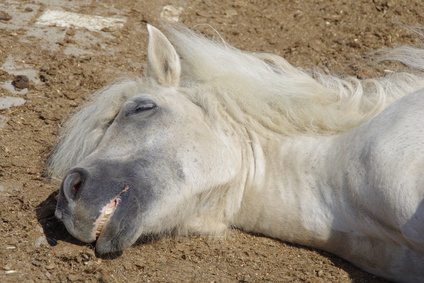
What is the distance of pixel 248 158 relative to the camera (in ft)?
10.3

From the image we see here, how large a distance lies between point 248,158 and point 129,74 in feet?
5.02

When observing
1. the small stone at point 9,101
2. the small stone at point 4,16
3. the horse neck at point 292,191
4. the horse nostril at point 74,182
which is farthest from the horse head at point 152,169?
the small stone at point 4,16

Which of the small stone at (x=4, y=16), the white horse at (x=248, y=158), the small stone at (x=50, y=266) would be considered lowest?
the small stone at (x=50, y=266)

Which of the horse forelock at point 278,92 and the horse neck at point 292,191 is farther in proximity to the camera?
the horse forelock at point 278,92

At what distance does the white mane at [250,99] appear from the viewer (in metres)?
3.16

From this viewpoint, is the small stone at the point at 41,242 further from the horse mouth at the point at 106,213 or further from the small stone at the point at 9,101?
the small stone at the point at 9,101

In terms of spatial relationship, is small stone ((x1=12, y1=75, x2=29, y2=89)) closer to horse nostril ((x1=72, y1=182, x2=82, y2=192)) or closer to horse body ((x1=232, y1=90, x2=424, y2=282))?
horse nostril ((x1=72, y1=182, x2=82, y2=192))

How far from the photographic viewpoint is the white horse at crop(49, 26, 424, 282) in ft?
8.45

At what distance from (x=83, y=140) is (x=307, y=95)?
1.28 m

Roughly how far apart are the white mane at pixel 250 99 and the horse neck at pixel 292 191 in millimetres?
138

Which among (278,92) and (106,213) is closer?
(106,213)

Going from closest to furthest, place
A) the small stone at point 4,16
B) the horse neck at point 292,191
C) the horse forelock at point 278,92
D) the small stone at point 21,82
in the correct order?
the horse neck at point 292,191 → the horse forelock at point 278,92 → the small stone at point 21,82 → the small stone at point 4,16

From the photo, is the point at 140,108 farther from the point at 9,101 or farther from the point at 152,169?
the point at 9,101

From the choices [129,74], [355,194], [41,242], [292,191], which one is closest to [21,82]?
[129,74]
